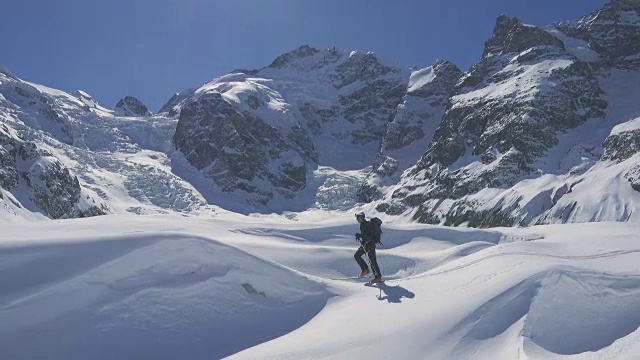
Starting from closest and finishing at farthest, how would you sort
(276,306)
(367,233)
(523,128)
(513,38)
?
1. (276,306)
2. (367,233)
3. (523,128)
4. (513,38)

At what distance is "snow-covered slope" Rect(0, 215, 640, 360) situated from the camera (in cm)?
646

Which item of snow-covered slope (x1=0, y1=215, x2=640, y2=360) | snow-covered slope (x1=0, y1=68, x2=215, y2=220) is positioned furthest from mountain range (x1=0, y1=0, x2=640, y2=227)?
snow-covered slope (x1=0, y1=215, x2=640, y2=360)

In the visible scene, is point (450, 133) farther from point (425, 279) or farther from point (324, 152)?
point (425, 279)

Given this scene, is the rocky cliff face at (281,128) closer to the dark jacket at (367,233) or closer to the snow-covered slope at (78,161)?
the snow-covered slope at (78,161)

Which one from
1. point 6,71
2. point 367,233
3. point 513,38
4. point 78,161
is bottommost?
point 367,233

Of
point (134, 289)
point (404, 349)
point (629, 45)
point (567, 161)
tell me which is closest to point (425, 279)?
point (404, 349)

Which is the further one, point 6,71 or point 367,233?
point 6,71

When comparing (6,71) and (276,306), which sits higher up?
(6,71)

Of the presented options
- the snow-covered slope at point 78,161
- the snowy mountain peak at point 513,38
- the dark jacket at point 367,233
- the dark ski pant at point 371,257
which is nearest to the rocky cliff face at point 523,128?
the snowy mountain peak at point 513,38

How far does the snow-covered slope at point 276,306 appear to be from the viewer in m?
6.46

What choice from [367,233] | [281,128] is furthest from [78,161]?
[367,233]

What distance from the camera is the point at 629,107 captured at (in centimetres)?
10038

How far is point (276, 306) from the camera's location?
8.58 m

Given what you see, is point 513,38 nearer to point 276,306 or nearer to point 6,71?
point 276,306
